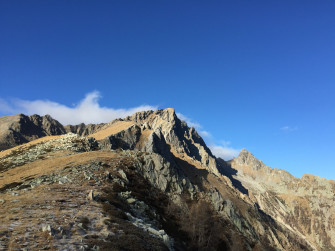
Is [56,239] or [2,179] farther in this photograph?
[2,179]

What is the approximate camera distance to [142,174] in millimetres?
56438

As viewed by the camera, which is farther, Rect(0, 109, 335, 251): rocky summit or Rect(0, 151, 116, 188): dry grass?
Rect(0, 151, 116, 188): dry grass

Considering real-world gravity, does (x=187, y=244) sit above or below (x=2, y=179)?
below

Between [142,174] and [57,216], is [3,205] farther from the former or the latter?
[142,174]

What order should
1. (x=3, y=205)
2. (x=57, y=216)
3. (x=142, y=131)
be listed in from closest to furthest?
1. (x=57, y=216)
2. (x=3, y=205)
3. (x=142, y=131)

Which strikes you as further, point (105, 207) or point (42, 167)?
point (42, 167)

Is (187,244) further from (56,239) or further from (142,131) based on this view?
(142,131)

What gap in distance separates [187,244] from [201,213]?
1426cm

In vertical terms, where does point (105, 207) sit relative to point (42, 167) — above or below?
below

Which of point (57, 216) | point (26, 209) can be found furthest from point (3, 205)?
point (57, 216)

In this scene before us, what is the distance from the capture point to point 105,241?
16.8m

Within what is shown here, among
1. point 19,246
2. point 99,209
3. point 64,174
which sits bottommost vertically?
point 19,246

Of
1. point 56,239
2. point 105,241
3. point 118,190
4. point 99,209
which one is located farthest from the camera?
point 118,190

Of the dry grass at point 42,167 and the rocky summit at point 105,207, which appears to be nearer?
the rocky summit at point 105,207
